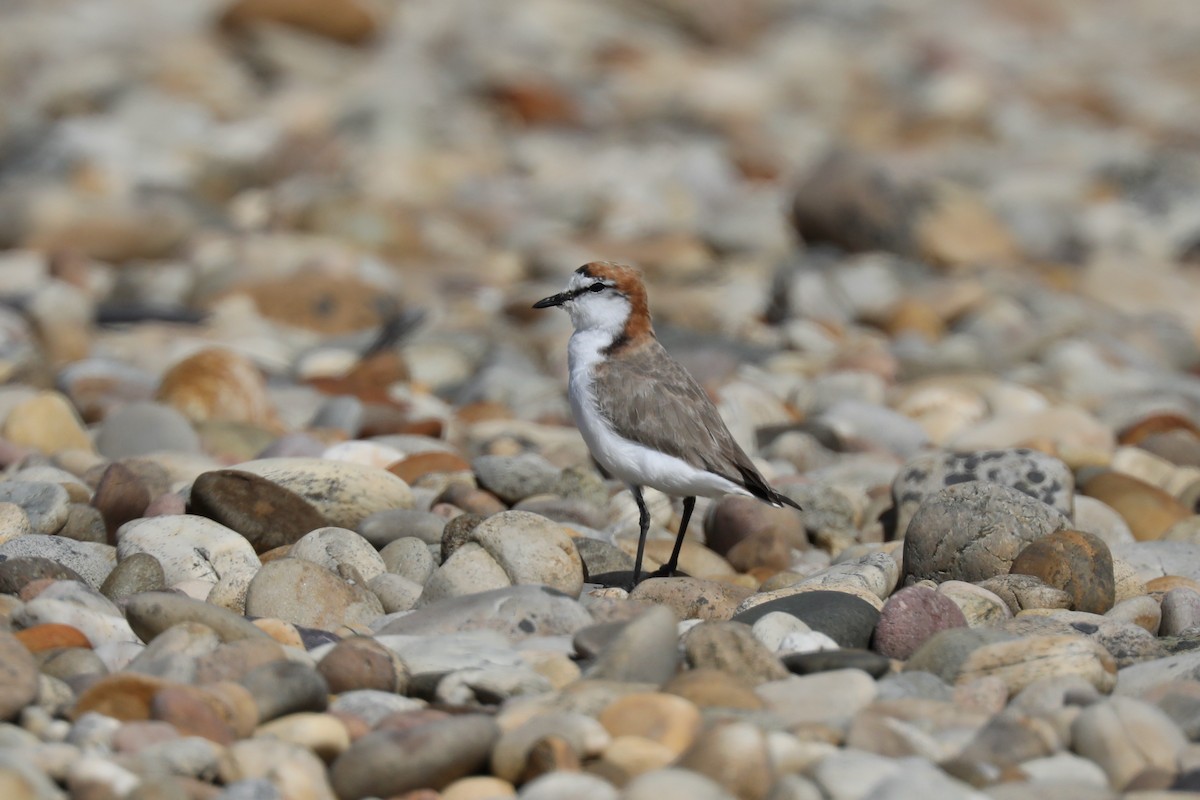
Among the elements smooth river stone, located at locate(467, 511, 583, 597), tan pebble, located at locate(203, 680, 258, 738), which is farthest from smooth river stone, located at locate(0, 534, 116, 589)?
tan pebble, located at locate(203, 680, 258, 738)

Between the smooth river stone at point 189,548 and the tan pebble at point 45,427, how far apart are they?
2.46 metres

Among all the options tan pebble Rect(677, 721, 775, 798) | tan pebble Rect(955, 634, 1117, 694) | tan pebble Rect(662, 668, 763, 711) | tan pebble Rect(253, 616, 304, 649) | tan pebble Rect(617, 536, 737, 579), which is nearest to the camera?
tan pebble Rect(677, 721, 775, 798)

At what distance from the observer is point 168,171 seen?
18.7 m

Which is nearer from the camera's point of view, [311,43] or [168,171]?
[168,171]

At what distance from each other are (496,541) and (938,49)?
26.4 m

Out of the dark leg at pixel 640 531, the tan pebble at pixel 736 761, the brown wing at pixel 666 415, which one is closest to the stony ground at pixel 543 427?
the tan pebble at pixel 736 761

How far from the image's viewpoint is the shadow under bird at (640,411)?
6.75 m

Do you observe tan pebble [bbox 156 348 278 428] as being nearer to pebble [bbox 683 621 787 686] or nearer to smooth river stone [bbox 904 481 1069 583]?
smooth river stone [bbox 904 481 1069 583]

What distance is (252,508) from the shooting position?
6.77 metres

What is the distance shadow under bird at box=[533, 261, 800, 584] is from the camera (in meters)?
6.75

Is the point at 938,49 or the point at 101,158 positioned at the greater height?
the point at 938,49

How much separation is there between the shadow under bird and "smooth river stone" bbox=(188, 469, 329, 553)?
147 centimetres

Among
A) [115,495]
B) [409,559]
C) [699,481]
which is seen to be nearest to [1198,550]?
[699,481]

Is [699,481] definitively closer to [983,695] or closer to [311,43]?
[983,695]
